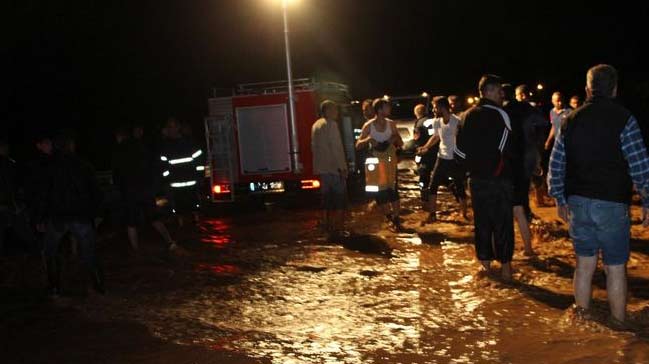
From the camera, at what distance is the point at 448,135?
1084 centimetres

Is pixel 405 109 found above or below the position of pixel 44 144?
above

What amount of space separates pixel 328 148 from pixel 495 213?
4.07 meters

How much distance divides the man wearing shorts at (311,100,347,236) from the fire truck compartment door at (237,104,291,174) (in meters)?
3.86

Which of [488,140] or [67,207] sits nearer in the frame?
[488,140]

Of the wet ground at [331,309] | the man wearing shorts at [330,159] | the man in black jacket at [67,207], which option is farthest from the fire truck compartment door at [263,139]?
the man in black jacket at [67,207]

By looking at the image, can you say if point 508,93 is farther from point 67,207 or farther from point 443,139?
point 67,207

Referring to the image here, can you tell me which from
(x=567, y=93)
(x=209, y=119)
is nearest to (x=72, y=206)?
(x=209, y=119)

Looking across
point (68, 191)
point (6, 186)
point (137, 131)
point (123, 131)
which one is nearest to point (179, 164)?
point (137, 131)


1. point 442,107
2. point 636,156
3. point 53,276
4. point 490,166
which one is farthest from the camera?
point 442,107

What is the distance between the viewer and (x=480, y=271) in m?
7.75

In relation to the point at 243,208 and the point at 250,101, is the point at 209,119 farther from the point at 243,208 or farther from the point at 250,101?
the point at 243,208

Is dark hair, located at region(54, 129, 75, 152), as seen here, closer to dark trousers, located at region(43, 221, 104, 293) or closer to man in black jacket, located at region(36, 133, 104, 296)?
man in black jacket, located at region(36, 133, 104, 296)

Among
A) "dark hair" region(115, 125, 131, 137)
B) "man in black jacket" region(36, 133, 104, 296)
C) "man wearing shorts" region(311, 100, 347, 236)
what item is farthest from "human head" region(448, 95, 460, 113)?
"man in black jacket" region(36, 133, 104, 296)

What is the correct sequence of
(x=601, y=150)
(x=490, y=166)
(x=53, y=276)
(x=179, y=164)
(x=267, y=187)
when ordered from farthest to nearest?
1. (x=267, y=187)
2. (x=179, y=164)
3. (x=53, y=276)
4. (x=490, y=166)
5. (x=601, y=150)
